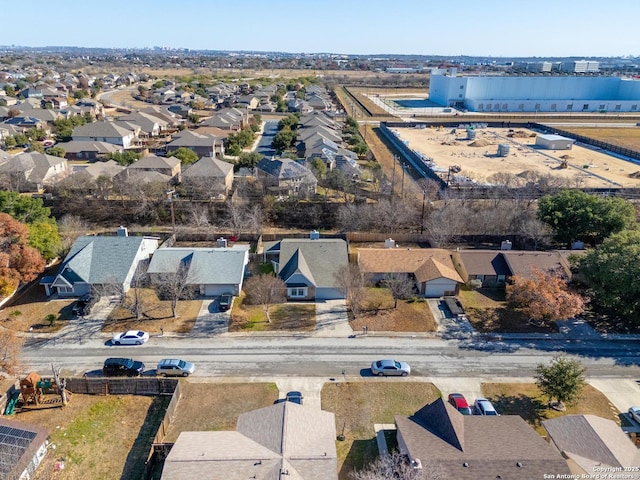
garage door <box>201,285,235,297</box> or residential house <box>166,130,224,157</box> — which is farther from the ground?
residential house <box>166,130,224,157</box>

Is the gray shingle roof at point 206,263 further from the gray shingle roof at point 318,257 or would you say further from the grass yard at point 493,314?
the grass yard at point 493,314

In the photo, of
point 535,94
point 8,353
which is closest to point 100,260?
point 8,353

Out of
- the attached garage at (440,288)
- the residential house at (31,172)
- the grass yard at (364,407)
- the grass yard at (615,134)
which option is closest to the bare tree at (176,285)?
the grass yard at (364,407)

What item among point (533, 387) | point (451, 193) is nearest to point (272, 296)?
point (533, 387)

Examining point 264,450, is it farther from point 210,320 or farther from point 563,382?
point 563,382

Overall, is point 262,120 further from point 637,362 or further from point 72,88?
point 637,362

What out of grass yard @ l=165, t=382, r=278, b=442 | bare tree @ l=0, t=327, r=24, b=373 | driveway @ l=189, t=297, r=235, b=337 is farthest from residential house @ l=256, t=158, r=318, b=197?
bare tree @ l=0, t=327, r=24, b=373

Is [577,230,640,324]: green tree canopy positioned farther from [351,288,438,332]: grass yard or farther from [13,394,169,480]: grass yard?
[13,394,169,480]: grass yard

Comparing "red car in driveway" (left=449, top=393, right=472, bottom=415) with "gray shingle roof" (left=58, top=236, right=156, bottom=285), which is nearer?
"red car in driveway" (left=449, top=393, right=472, bottom=415)
